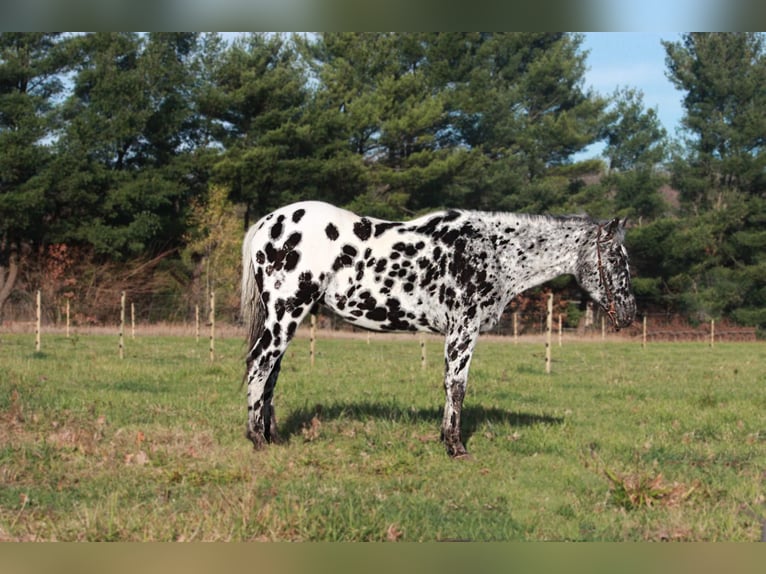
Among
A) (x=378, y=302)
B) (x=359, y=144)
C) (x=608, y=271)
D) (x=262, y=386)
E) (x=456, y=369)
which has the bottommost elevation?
(x=262, y=386)

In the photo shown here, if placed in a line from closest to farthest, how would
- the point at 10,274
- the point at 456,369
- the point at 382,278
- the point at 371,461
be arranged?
the point at 371,461
the point at 456,369
the point at 382,278
the point at 10,274

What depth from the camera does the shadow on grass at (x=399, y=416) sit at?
32.2 feet

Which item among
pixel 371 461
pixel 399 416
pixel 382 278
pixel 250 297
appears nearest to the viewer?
pixel 371 461

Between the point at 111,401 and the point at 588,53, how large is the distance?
38062 mm

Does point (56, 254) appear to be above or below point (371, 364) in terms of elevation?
above

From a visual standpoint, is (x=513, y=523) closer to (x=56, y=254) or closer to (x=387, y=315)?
(x=387, y=315)

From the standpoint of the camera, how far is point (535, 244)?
922 cm

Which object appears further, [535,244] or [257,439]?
[535,244]

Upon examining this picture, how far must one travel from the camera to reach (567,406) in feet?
40.7

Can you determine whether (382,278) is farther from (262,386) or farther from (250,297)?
(262,386)

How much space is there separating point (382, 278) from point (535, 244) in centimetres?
173

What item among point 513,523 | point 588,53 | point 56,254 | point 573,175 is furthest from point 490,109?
point 513,523

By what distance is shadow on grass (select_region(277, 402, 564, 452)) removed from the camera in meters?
9.83

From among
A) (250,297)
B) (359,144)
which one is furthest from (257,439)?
(359,144)
